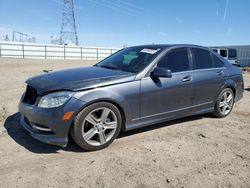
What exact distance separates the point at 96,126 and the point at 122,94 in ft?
1.99

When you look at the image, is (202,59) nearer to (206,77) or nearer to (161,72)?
(206,77)

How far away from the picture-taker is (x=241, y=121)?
5.35 meters

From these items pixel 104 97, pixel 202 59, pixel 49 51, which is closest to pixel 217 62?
pixel 202 59

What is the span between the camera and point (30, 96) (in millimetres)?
3809

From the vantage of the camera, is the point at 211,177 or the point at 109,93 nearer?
the point at 211,177

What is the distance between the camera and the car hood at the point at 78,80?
3461mm

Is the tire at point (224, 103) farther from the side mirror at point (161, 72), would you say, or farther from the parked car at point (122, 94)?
the side mirror at point (161, 72)

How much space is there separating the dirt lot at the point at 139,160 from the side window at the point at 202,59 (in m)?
1.25

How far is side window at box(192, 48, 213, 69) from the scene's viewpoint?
16.3ft

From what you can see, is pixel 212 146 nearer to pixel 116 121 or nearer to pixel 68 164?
pixel 116 121

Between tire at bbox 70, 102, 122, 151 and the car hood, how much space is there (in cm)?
32

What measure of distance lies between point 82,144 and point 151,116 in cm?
126

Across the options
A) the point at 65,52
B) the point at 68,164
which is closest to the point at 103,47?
the point at 65,52

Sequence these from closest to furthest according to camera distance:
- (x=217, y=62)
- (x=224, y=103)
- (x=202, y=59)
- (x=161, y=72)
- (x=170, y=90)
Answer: (x=161, y=72)
(x=170, y=90)
(x=202, y=59)
(x=217, y=62)
(x=224, y=103)
